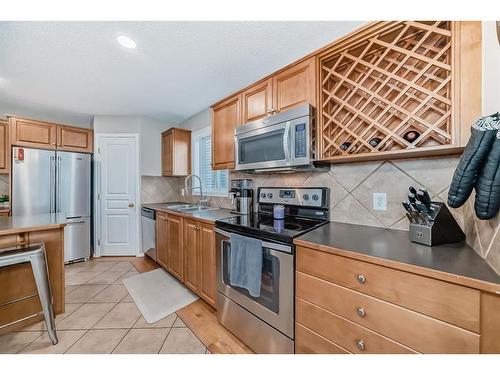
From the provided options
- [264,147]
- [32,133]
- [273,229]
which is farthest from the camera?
[32,133]

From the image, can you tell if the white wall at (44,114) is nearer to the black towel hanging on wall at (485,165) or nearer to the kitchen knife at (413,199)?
the kitchen knife at (413,199)

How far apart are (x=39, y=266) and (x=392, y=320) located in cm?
218

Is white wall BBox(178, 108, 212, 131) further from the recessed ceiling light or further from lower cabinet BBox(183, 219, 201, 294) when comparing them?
lower cabinet BBox(183, 219, 201, 294)

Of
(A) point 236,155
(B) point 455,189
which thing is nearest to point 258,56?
(A) point 236,155

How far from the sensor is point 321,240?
1150 mm

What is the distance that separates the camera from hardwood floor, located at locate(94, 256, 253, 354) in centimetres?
149

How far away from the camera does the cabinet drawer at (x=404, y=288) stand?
2.31 ft

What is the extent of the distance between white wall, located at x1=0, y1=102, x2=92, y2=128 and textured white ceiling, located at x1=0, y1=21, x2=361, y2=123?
30 cm

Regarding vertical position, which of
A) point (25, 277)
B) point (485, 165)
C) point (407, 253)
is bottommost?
point (25, 277)

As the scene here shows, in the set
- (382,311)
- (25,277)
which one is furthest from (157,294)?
(382,311)

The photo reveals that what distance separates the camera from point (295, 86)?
1.64 meters

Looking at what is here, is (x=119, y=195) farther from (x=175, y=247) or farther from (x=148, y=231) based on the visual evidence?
(x=175, y=247)
